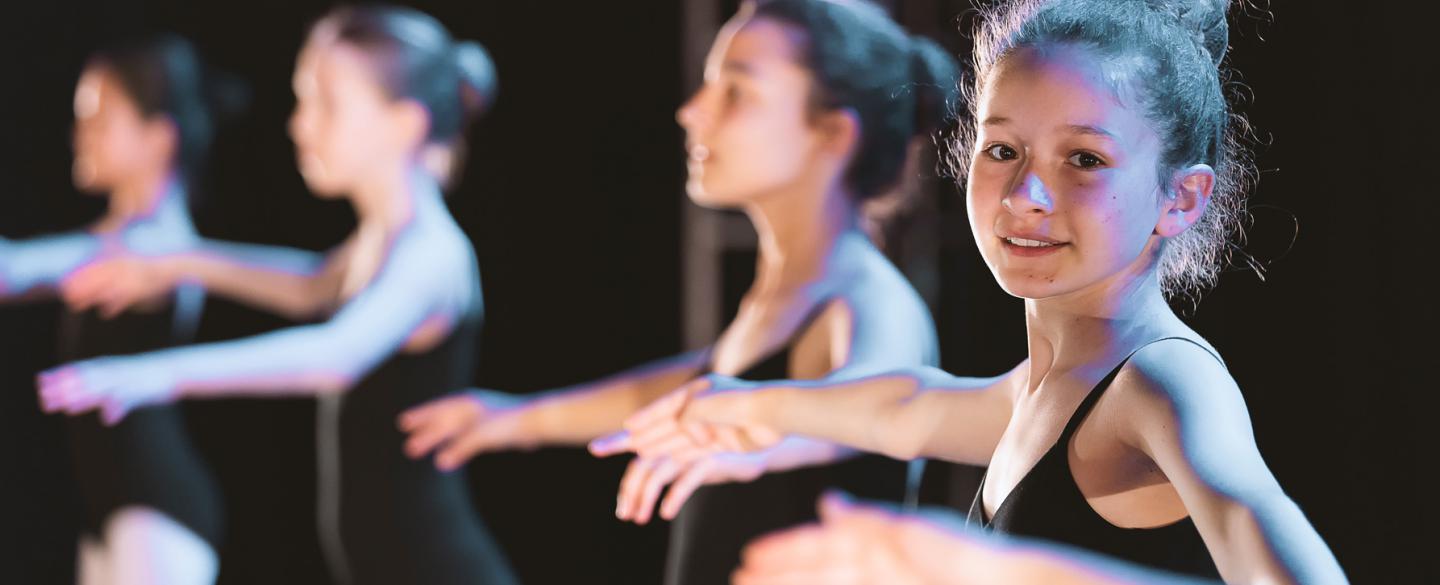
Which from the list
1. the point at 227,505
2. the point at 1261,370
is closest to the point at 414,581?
the point at 227,505

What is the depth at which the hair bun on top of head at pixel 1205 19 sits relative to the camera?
130 centimetres

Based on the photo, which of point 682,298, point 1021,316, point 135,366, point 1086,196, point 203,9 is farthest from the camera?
point 203,9

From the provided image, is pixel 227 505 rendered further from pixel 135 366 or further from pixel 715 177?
pixel 715 177

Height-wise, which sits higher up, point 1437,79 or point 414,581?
point 1437,79

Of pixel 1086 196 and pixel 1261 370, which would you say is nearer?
pixel 1086 196

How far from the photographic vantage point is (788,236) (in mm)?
1934

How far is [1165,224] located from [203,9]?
2.24 m

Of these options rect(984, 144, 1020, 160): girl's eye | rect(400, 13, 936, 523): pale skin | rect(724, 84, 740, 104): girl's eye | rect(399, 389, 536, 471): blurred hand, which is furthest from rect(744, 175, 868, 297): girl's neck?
rect(984, 144, 1020, 160): girl's eye

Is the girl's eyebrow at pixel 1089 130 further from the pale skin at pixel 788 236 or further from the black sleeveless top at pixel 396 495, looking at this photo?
the black sleeveless top at pixel 396 495

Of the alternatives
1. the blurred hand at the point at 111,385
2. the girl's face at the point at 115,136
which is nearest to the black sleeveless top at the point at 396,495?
the blurred hand at the point at 111,385

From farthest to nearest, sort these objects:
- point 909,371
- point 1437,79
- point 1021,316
Answer: 1. point 1021,316
2. point 1437,79
3. point 909,371

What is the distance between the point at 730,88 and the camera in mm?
1933

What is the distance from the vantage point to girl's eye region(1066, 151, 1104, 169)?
1245 millimetres

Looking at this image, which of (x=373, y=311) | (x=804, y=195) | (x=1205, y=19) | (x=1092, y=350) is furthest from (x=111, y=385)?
(x=1205, y=19)
